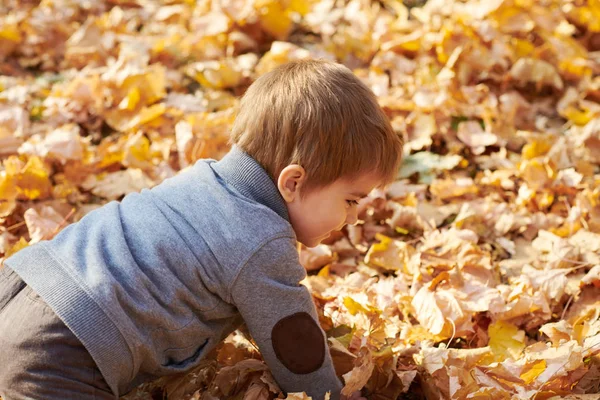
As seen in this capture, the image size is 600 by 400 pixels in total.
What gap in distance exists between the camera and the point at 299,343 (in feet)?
5.44

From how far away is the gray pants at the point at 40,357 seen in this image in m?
1.53

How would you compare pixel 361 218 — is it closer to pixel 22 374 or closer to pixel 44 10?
pixel 22 374

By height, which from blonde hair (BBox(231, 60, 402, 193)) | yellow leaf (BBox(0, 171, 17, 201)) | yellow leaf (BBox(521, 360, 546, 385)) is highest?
blonde hair (BBox(231, 60, 402, 193))

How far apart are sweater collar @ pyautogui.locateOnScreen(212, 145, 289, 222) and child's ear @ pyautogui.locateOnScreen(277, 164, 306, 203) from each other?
2 cm

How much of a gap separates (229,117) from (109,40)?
1161mm

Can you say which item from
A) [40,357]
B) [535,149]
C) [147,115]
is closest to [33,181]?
[147,115]

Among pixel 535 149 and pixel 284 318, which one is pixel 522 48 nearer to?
pixel 535 149

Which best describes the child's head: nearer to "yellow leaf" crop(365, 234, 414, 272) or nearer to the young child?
the young child

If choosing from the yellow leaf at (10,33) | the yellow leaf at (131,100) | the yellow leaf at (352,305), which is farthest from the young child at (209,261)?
the yellow leaf at (10,33)

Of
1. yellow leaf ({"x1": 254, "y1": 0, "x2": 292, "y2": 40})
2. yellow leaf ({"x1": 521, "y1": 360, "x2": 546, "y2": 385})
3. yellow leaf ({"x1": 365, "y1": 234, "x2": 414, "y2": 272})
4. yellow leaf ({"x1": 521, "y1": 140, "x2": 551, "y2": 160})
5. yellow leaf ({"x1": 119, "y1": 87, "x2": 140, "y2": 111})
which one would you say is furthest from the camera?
yellow leaf ({"x1": 254, "y1": 0, "x2": 292, "y2": 40})

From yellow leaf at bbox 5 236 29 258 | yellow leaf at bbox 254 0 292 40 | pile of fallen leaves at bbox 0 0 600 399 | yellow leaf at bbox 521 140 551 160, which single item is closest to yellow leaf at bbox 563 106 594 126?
pile of fallen leaves at bbox 0 0 600 399

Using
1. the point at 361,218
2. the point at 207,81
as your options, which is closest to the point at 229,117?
the point at 207,81

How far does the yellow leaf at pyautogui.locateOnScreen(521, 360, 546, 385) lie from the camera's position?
1.74 metres

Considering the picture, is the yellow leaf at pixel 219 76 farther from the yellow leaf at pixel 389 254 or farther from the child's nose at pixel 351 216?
the child's nose at pixel 351 216
